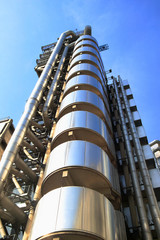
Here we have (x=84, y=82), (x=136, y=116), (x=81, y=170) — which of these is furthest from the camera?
(x=136, y=116)

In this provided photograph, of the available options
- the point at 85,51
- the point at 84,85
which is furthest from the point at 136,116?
the point at 85,51

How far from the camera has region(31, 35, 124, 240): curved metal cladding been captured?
9.78 metres

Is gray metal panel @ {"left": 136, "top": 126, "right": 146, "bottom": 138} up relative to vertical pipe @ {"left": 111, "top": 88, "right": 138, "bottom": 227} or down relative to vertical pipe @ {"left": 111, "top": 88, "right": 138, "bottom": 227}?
up

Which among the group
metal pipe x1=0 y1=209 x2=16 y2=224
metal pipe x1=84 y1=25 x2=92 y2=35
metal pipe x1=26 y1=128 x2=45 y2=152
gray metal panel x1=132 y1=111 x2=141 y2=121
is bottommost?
metal pipe x1=0 y1=209 x2=16 y2=224

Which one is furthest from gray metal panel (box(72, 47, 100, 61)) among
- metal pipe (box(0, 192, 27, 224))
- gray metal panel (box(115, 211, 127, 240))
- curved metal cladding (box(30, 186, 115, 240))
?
curved metal cladding (box(30, 186, 115, 240))

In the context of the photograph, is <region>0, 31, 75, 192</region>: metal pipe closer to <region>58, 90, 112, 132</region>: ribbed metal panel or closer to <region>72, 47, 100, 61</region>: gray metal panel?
<region>58, 90, 112, 132</region>: ribbed metal panel

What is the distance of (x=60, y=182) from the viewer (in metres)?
13.9

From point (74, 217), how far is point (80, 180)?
13.4ft

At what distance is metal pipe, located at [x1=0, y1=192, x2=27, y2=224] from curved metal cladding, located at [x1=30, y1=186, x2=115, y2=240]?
251 centimetres

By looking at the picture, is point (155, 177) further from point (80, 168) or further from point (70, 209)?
point (70, 209)

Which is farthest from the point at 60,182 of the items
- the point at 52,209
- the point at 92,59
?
the point at 92,59

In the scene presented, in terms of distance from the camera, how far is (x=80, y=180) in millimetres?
13844

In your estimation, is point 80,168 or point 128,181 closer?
point 80,168

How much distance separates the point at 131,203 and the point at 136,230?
2.38 metres
